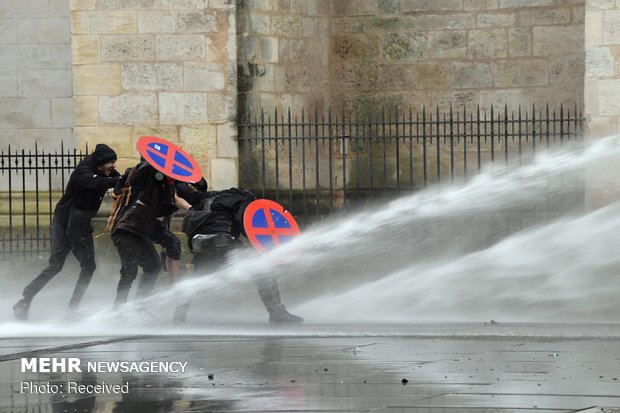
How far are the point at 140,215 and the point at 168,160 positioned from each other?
0.54 meters

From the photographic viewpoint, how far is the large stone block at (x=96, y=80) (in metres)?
17.1

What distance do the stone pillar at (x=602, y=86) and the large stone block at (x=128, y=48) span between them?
4908 millimetres

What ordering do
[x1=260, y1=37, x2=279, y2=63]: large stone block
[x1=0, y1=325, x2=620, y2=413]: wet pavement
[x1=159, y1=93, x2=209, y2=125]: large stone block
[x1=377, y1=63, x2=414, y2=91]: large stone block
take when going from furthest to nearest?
[x1=377, y1=63, x2=414, y2=91]: large stone block → [x1=260, y1=37, x2=279, y2=63]: large stone block → [x1=159, y1=93, x2=209, y2=125]: large stone block → [x1=0, y1=325, x2=620, y2=413]: wet pavement

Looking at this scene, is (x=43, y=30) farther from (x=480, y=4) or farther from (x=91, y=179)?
(x=91, y=179)

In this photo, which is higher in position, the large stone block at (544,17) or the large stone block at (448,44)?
the large stone block at (544,17)

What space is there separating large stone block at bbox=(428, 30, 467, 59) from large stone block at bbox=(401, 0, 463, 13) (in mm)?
306

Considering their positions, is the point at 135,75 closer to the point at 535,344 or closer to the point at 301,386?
the point at 535,344

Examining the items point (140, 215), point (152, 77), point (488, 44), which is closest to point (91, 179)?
point (140, 215)

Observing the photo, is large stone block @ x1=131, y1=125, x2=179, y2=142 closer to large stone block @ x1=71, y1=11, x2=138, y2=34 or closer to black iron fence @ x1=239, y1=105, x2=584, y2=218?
black iron fence @ x1=239, y1=105, x2=584, y2=218

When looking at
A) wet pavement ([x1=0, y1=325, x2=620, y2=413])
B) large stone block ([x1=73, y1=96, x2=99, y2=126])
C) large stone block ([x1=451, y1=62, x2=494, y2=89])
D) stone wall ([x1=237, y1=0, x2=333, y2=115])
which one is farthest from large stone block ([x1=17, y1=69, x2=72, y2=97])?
wet pavement ([x1=0, y1=325, x2=620, y2=413])

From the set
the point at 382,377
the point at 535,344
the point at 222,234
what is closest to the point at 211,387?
the point at 382,377

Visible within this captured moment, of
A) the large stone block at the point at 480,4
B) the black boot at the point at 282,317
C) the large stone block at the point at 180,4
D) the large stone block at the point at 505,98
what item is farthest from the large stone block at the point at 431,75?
the black boot at the point at 282,317

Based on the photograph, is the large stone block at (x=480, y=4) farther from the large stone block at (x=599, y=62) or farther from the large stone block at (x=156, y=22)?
the large stone block at (x=156, y=22)

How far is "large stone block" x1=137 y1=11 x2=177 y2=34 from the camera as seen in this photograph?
55.8 ft
